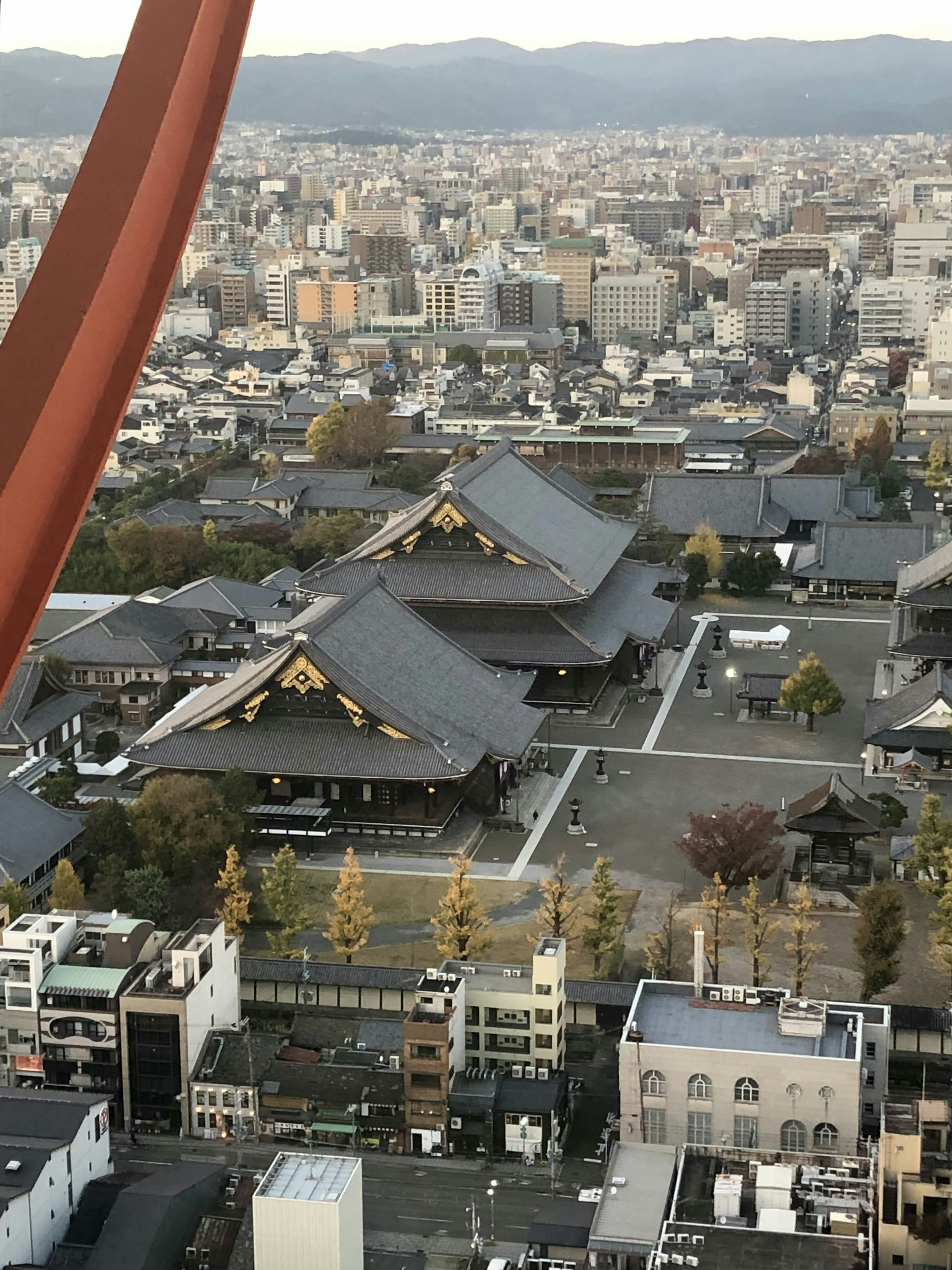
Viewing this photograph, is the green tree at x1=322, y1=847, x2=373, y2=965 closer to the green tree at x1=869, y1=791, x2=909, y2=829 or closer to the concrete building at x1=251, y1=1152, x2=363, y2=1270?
the concrete building at x1=251, y1=1152, x2=363, y2=1270

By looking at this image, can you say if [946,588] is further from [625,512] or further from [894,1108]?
[894,1108]

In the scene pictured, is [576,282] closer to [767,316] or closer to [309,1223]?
[767,316]

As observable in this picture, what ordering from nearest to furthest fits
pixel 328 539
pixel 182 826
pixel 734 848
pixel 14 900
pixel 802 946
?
pixel 802 946, pixel 14 900, pixel 734 848, pixel 182 826, pixel 328 539

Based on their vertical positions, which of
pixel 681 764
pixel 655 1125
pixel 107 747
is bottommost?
pixel 107 747

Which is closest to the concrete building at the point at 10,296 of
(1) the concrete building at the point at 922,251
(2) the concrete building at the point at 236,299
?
(2) the concrete building at the point at 236,299

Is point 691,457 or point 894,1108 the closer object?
point 894,1108

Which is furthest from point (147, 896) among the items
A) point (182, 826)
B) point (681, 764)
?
point (681, 764)

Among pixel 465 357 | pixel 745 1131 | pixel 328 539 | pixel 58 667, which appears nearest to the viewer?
pixel 745 1131

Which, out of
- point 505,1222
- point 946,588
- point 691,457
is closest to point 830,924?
point 505,1222
